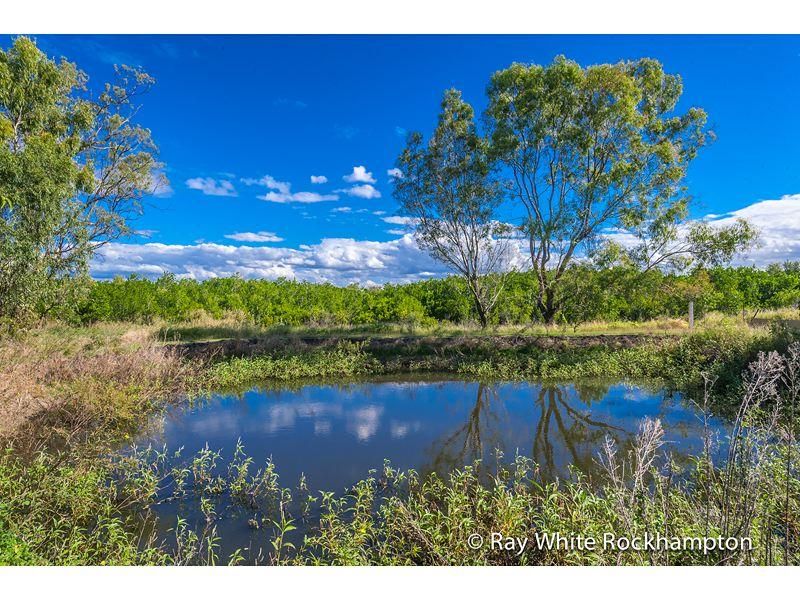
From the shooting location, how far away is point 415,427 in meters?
8.61

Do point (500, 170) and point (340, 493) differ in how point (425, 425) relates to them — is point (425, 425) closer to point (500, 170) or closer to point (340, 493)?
A: point (340, 493)

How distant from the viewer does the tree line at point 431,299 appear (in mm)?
18328

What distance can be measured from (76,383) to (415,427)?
7.02 metres

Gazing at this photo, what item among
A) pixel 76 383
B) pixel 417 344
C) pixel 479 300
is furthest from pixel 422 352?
pixel 76 383

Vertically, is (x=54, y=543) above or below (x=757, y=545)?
below

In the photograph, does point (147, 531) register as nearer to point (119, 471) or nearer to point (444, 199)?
point (119, 471)

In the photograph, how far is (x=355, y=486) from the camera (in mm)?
5742

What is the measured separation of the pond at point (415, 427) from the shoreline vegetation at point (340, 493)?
13.3 inches

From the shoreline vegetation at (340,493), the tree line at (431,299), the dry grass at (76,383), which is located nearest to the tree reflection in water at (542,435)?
the shoreline vegetation at (340,493)

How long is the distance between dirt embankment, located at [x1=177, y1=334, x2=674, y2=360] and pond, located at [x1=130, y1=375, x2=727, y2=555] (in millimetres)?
3468

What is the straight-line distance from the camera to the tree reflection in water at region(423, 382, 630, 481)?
6.66 metres

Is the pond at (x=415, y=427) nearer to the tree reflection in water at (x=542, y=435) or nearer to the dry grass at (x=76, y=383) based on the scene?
the tree reflection in water at (x=542, y=435)

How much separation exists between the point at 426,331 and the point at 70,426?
1423 cm

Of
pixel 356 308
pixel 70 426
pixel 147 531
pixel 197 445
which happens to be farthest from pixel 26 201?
pixel 356 308
